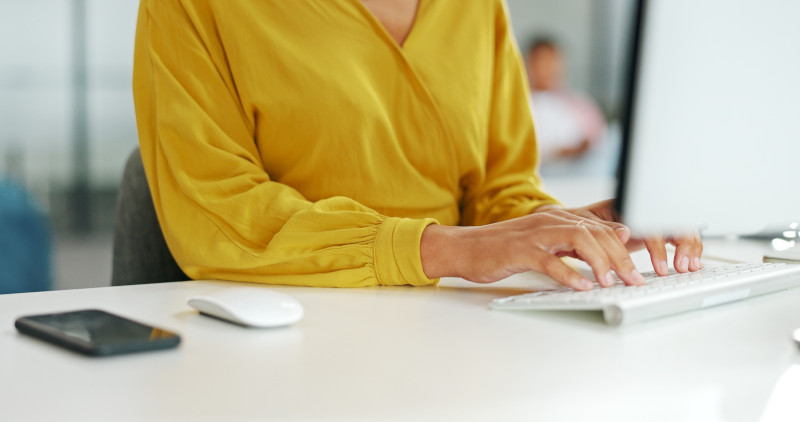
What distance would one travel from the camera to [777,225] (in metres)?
0.69

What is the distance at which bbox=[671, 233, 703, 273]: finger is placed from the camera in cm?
82

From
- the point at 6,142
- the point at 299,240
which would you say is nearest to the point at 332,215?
the point at 299,240

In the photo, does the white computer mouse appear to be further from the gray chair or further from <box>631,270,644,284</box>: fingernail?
the gray chair

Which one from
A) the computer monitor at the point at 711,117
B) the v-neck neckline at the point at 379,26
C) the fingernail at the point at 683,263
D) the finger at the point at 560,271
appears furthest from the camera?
the v-neck neckline at the point at 379,26

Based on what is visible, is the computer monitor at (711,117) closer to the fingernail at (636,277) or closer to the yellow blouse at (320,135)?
the fingernail at (636,277)

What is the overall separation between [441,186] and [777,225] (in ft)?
1.63

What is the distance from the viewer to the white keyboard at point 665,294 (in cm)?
64

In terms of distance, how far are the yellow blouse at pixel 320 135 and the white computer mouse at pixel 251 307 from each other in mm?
175

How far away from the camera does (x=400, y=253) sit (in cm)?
81

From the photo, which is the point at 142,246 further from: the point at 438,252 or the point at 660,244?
the point at 660,244

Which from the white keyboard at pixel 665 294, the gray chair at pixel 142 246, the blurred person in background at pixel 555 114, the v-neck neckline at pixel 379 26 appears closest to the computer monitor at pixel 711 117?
the white keyboard at pixel 665 294

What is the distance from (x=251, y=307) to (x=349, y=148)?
41 centimetres

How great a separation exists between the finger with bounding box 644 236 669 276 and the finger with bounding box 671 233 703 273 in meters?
0.03

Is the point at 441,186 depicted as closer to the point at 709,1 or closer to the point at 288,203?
the point at 288,203
